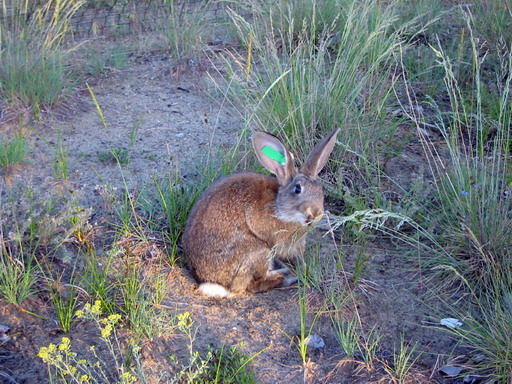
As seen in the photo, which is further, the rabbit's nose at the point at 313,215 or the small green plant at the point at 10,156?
the small green plant at the point at 10,156

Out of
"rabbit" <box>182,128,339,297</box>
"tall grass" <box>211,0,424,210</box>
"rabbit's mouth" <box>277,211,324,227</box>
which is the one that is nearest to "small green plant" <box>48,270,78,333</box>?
"rabbit" <box>182,128,339,297</box>

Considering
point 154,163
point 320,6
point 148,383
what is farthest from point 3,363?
point 320,6

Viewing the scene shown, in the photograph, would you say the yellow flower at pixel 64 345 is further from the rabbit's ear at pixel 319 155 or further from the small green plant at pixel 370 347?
the rabbit's ear at pixel 319 155

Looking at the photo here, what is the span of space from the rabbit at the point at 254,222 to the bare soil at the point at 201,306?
0.40 ft

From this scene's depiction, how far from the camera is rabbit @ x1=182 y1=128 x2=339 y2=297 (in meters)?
3.74

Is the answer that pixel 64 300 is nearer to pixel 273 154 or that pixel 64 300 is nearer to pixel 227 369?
pixel 227 369

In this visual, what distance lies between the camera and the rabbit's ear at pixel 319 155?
3809 millimetres

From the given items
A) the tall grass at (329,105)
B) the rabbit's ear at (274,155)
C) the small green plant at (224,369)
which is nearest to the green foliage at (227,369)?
the small green plant at (224,369)

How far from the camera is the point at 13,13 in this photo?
6051mm

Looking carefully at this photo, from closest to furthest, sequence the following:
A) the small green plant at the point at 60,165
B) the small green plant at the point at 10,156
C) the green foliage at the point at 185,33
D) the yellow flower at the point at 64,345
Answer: the yellow flower at the point at 64,345, the small green plant at the point at 60,165, the small green plant at the point at 10,156, the green foliage at the point at 185,33

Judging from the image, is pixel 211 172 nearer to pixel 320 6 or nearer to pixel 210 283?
pixel 210 283

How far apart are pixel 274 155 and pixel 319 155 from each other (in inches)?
10.6

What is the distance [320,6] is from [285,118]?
84.2 inches

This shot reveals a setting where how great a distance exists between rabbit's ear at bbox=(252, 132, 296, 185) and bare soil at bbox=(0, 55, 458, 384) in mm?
510
